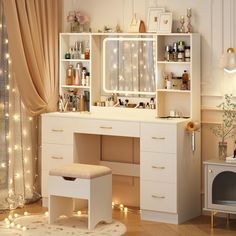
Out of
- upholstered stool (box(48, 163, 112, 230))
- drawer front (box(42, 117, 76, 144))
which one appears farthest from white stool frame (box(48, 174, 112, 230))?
drawer front (box(42, 117, 76, 144))

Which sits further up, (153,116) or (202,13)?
(202,13)

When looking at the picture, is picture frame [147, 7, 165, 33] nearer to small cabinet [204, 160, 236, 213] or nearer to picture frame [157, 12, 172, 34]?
picture frame [157, 12, 172, 34]

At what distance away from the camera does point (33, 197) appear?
6.66m

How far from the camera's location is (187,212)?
6008 mm

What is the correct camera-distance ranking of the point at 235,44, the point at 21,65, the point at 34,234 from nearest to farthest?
1. the point at 34,234
2. the point at 235,44
3. the point at 21,65

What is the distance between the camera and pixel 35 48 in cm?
643

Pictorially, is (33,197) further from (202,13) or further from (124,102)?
(202,13)

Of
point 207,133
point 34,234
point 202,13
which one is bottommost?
point 34,234

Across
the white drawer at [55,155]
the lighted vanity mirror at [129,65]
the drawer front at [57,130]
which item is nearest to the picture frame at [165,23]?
the lighted vanity mirror at [129,65]

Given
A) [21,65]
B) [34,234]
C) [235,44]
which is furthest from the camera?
[21,65]

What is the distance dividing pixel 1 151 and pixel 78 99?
35.1 inches

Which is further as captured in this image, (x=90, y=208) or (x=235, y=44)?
(x=235, y=44)

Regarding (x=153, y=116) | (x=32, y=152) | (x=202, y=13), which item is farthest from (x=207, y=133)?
(x=32, y=152)

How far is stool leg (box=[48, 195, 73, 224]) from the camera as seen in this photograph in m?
5.66
